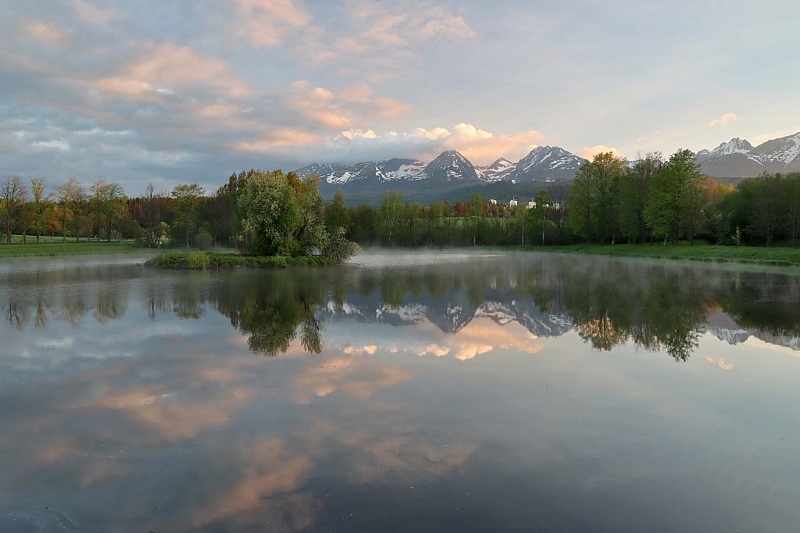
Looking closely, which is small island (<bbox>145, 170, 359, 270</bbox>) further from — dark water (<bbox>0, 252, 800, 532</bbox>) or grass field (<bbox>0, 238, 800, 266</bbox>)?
grass field (<bbox>0, 238, 800, 266</bbox>)

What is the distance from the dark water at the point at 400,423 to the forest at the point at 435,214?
105ft

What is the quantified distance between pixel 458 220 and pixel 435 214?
6.12 m

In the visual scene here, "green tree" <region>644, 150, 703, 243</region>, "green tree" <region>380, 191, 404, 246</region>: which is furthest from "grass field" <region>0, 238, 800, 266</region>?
"green tree" <region>380, 191, 404, 246</region>

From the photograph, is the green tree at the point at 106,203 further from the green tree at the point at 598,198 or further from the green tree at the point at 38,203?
the green tree at the point at 598,198

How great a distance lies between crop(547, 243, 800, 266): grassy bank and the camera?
4869cm

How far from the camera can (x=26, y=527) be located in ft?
18.7

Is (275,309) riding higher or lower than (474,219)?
lower

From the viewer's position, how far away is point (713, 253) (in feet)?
185

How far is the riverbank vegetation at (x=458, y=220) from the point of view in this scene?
169 ft

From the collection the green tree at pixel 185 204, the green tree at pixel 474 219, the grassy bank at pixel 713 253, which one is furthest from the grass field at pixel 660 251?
the green tree at pixel 474 219

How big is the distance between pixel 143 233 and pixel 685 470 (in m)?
104

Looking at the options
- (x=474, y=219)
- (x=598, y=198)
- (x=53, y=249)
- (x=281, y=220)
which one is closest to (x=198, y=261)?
(x=281, y=220)

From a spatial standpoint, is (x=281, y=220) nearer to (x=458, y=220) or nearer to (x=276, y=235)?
(x=276, y=235)

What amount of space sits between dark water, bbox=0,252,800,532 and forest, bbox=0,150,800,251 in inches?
1261
